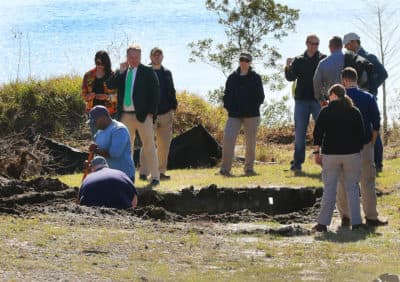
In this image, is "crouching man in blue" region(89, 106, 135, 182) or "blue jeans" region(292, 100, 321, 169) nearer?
"crouching man in blue" region(89, 106, 135, 182)

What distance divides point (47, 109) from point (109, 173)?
9.64 metres

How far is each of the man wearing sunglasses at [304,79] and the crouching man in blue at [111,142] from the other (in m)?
3.62

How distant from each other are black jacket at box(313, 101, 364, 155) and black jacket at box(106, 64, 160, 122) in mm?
4041

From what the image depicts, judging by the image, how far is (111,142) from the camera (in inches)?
541

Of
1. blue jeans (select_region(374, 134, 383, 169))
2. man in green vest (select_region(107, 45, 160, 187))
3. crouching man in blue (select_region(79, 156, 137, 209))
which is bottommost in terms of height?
crouching man in blue (select_region(79, 156, 137, 209))

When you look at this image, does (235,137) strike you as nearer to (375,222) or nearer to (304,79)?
(304,79)

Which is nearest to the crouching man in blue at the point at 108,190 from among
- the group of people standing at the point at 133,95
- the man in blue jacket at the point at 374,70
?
the group of people standing at the point at 133,95

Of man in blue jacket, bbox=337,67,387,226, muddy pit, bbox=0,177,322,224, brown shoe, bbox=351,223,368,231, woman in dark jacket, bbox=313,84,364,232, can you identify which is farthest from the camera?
muddy pit, bbox=0,177,322,224

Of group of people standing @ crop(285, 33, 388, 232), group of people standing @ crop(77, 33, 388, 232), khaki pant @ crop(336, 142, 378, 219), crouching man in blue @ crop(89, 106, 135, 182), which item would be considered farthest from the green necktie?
khaki pant @ crop(336, 142, 378, 219)

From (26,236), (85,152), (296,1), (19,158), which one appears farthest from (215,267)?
(296,1)

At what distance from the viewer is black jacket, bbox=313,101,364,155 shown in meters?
12.0

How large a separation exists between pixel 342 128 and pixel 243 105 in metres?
5.02

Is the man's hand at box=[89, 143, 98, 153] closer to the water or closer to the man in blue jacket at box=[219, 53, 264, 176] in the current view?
the man in blue jacket at box=[219, 53, 264, 176]

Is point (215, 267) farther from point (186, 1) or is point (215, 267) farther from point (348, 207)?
point (186, 1)
